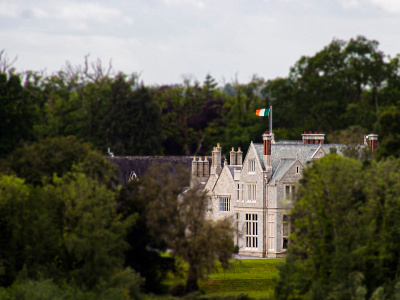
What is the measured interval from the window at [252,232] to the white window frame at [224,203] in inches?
141

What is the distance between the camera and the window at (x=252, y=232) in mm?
70875

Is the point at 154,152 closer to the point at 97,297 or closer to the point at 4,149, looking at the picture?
the point at 4,149

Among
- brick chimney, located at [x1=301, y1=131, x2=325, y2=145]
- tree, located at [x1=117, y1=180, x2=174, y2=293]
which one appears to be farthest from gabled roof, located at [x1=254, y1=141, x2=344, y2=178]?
tree, located at [x1=117, y1=180, x2=174, y2=293]

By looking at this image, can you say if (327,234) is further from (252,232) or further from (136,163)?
(136,163)

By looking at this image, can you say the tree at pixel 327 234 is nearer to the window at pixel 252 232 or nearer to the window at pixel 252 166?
the window at pixel 252 232

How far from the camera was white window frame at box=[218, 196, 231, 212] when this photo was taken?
7488cm

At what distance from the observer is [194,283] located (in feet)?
153

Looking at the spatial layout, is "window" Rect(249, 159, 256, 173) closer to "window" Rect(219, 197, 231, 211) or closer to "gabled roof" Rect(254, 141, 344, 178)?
"gabled roof" Rect(254, 141, 344, 178)

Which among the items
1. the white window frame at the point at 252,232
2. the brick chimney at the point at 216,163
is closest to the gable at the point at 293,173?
the white window frame at the point at 252,232

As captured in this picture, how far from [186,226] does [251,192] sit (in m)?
26.2

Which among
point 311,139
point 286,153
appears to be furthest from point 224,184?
point 311,139

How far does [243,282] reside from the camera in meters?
57.0

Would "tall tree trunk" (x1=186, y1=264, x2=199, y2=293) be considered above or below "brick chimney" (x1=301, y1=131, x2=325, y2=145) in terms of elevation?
below

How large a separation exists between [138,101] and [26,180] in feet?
238
